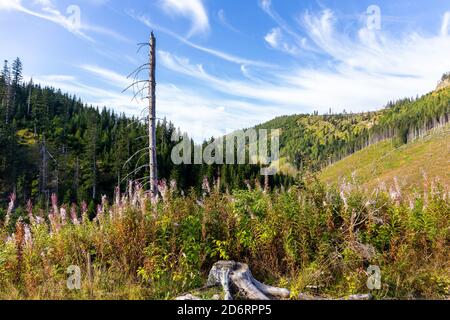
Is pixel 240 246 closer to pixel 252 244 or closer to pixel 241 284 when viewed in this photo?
pixel 252 244

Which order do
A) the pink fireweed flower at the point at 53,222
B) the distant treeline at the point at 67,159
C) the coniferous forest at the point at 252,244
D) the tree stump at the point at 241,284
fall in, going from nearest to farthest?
the tree stump at the point at 241,284 → the coniferous forest at the point at 252,244 → the pink fireweed flower at the point at 53,222 → the distant treeline at the point at 67,159

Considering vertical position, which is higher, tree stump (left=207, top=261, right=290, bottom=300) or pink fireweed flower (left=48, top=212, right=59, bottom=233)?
pink fireweed flower (left=48, top=212, right=59, bottom=233)

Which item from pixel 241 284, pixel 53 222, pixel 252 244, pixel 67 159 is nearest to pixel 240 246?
pixel 252 244

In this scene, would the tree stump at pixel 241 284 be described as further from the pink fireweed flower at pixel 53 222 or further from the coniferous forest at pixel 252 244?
the pink fireweed flower at pixel 53 222

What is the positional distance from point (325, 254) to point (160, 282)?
3.23 metres

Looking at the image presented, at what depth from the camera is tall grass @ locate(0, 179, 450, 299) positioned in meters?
5.78

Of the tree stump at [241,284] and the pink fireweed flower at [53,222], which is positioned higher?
the pink fireweed flower at [53,222]

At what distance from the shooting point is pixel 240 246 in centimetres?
660

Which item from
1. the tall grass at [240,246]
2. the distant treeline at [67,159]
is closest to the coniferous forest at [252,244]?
the tall grass at [240,246]

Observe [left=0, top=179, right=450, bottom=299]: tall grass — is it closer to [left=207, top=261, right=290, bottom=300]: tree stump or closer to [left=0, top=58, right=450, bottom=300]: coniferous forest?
[left=0, top=58, right=450, bottom=300]: coniferous forest

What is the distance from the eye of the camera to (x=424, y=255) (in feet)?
22.6

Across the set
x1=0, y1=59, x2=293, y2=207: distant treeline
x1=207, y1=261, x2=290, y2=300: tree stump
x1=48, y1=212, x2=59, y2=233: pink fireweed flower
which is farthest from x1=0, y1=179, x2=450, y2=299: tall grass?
x1=0, y1=59, x2=293, y2=207: distant treeline

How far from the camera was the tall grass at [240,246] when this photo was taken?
5781 mm

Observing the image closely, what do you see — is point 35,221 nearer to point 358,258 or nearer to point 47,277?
point 47,277
